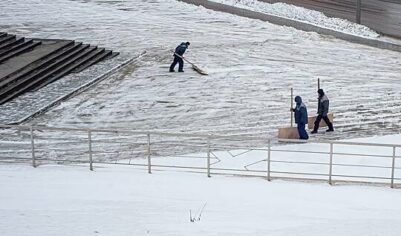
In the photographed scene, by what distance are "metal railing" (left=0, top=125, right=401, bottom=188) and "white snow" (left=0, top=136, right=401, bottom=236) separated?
1071mm

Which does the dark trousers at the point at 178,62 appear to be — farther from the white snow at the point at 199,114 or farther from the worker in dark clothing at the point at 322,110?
the worker in dark clothing at the point at 322,110

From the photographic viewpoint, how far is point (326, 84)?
18719 mm

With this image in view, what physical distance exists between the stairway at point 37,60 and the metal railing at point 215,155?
3.79 meters

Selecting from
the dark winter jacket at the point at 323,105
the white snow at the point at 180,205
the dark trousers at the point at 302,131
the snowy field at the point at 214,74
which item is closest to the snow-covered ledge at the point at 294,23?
the snowy field at the point at 214,74

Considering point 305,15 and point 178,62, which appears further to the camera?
point 305,15

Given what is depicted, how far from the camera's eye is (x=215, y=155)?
42.1 feet

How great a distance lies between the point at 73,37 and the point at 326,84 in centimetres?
1136

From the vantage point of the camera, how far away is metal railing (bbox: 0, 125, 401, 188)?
37.4ft

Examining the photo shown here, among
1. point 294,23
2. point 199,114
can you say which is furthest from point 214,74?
point 294,23

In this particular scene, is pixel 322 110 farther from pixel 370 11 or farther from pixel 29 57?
pixel 370 11

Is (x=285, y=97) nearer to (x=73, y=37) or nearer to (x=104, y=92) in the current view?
(x=104, y=92)

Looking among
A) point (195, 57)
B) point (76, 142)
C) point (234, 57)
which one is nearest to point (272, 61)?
point (234, 57)

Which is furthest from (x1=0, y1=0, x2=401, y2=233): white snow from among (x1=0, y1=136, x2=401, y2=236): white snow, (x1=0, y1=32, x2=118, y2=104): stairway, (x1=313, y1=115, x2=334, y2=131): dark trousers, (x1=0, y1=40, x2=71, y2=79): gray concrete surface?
(x1=0, y1=40, x2=71, y2=79): gray concrete surface

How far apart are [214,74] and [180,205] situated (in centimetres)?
1152
